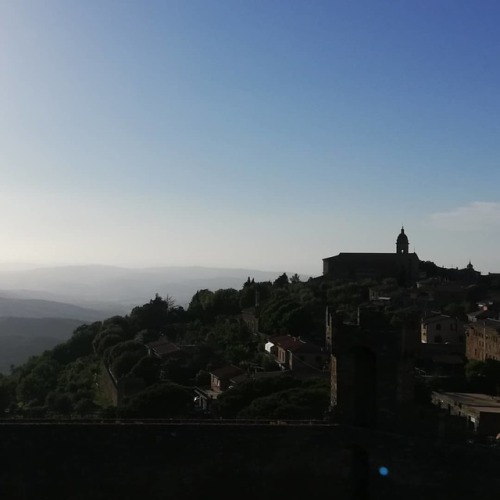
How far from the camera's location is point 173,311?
7069cm

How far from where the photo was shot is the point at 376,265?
88688mm

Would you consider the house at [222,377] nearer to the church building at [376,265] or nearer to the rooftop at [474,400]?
the rooftop at [474,400]

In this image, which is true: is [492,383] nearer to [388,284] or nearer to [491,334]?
[491,334]

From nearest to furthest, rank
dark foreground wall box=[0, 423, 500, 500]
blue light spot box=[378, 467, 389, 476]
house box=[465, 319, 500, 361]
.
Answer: dark foreground wall box=[0, 423, 500, 500] < blue light spot box=[378, 467, 389, 476] < house box=[465, 319, 500, 361]

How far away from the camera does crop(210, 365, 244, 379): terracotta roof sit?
38.3 metres

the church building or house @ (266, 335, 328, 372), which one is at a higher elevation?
the church building

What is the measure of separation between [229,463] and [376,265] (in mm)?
77956

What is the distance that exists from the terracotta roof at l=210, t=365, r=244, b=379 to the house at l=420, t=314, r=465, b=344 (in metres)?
21.3

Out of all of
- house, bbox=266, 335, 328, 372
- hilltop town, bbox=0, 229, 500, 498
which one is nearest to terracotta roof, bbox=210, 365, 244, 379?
hilltop town, bbox=0, 229, 500, 498

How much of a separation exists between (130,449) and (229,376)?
25.5m

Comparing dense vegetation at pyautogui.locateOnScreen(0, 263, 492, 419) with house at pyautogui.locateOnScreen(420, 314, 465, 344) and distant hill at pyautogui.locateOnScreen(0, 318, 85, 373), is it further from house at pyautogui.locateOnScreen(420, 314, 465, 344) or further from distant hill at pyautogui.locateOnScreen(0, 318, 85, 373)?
distant hill at pyautogui.locateOnScreen(0, 318, 85, 373)

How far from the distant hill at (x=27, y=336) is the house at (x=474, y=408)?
102044mm

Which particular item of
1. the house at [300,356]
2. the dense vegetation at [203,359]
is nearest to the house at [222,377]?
the dense vegetation at [203,359]

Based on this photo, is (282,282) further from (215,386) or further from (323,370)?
(215,386)
